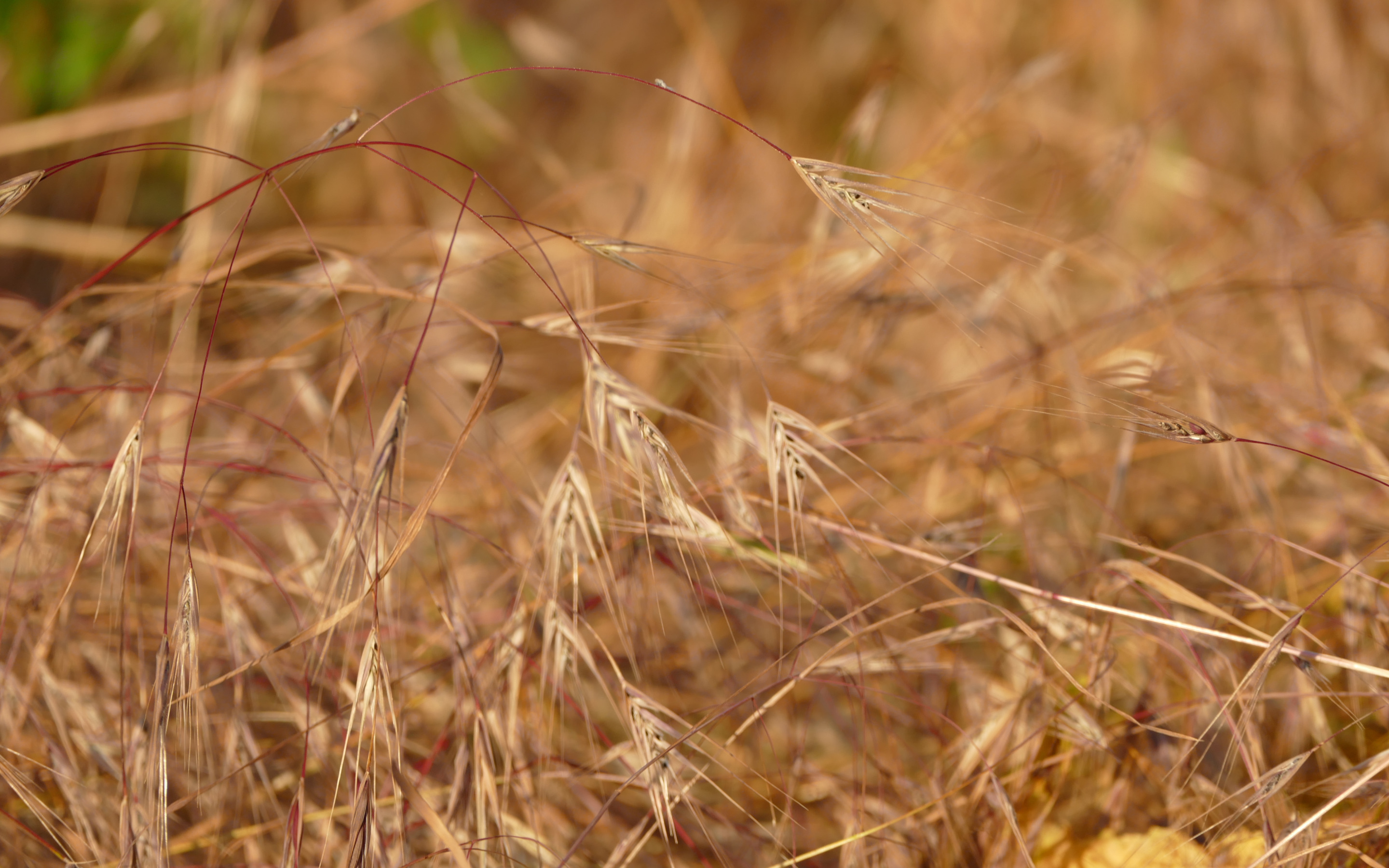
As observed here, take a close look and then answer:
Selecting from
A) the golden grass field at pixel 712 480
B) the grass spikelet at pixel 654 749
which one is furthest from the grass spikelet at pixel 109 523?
the grass spikelet at pixel 654 749

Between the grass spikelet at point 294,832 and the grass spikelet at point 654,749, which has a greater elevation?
the grass spikelet at point 654,749

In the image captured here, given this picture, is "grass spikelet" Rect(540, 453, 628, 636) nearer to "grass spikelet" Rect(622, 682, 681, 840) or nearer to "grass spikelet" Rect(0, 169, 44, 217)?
"grass spikelet" Rect(622, 682, 681, 840)

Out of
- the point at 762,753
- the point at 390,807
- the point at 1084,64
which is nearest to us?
the point at 390,807

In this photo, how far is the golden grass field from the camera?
54 centimetres

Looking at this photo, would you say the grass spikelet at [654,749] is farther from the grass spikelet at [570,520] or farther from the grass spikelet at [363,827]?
the grass spikelet at [363,827]

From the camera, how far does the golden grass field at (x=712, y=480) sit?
0.54 m

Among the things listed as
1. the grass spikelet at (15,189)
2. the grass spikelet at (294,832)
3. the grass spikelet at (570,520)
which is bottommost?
the grass spikelet at (294,832)

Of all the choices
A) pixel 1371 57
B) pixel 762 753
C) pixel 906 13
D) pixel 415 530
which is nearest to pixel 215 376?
pixel 415 530

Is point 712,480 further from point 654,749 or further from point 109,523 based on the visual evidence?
point 109,523

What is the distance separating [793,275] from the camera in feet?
2.98

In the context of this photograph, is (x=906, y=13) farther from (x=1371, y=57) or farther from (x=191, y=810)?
(x=191, y=810)

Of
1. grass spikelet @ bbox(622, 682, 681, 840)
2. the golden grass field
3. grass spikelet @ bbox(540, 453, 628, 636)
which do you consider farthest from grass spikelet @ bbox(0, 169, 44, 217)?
grass spikelet @ bbox(622, 682, 681, 840)

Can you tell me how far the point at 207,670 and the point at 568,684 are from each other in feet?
1.00

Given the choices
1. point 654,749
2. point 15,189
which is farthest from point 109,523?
point 654,749
